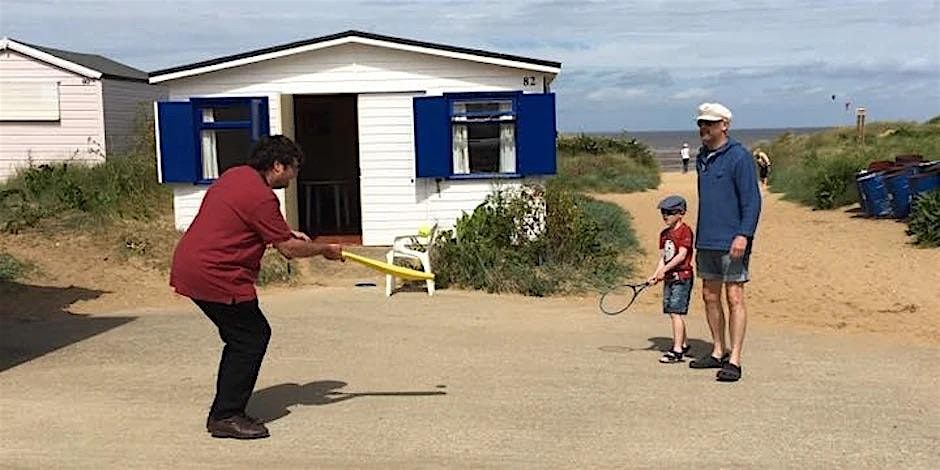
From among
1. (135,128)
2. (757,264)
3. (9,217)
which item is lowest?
(757,264)

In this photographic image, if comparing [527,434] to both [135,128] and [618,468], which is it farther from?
[135,128]

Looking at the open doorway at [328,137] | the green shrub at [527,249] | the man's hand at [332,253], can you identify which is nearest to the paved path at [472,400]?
the man's hand at [332,253]

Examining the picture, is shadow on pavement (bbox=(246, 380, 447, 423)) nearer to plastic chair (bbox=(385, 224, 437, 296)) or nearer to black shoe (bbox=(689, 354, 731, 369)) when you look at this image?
black shoe (bbox=(689, 354, 731, 369))

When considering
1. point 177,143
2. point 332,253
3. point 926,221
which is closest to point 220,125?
point 177,143

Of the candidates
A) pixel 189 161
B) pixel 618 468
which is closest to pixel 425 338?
pixel 618 468

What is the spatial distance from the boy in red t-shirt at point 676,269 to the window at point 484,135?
20.9ft

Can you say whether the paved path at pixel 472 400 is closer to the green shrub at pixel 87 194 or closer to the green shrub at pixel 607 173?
the green shrub at pixel 87 194

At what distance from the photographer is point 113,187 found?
16672mm

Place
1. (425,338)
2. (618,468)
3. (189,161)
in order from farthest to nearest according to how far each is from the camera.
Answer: (189,161) < (425,338) < (618,468)

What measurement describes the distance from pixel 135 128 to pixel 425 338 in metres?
15.1

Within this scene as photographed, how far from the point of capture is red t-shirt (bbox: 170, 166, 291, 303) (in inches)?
225

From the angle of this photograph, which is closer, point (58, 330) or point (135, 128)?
point (58, 330)

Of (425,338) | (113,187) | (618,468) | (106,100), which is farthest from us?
(106,100)

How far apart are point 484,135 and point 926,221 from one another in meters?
7.51
